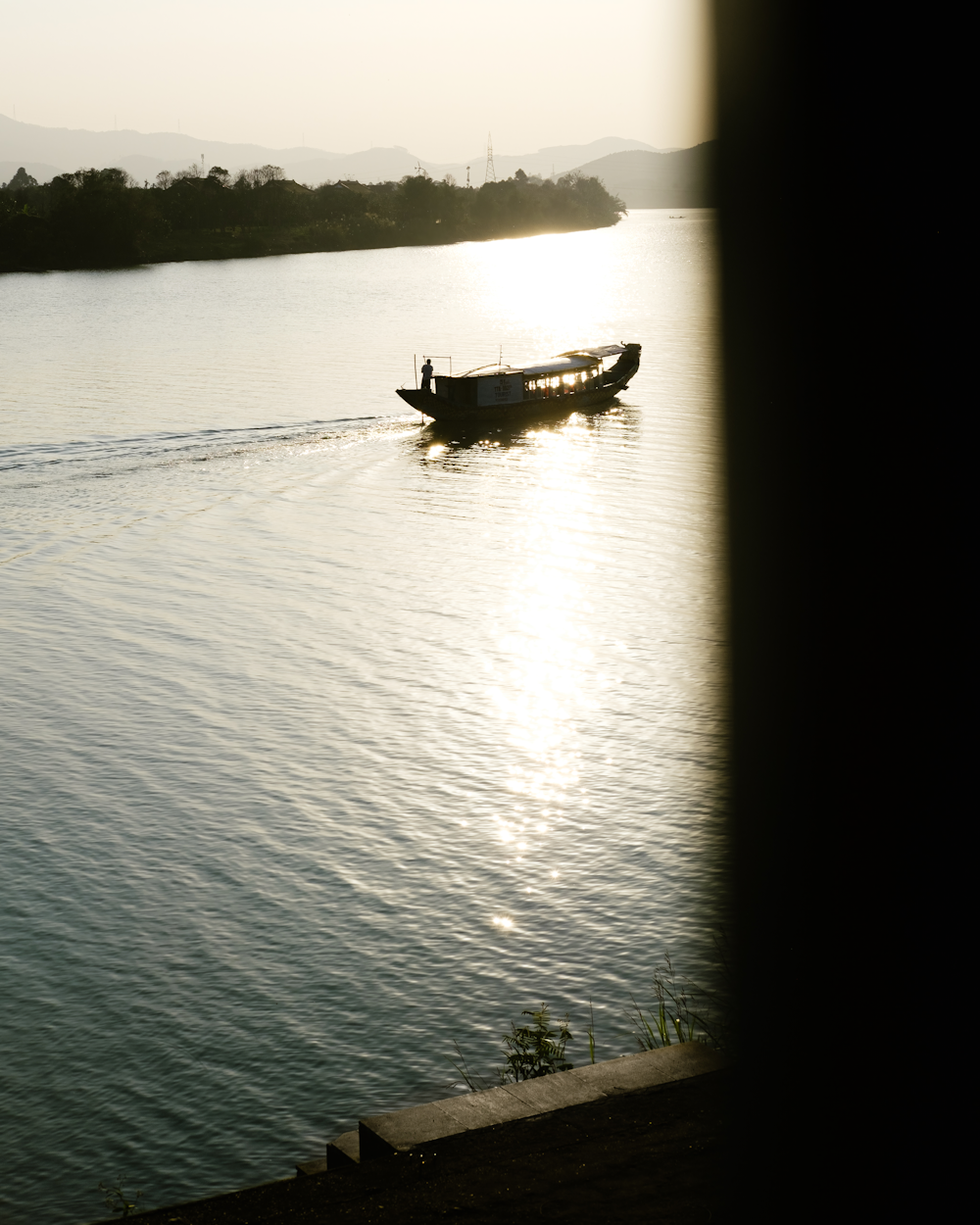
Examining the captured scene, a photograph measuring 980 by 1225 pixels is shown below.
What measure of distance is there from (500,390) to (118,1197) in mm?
51840

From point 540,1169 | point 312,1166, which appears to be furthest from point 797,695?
point 540,1169

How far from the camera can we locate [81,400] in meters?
63.8

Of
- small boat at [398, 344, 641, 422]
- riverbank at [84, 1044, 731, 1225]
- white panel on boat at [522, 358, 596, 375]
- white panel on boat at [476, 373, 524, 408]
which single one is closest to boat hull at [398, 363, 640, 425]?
small boat at [398, 344, 641, 422]

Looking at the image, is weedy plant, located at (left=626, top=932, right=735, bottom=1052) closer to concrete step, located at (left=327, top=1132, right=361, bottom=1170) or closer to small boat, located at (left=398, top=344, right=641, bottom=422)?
concrete step, located at (left=327, top=1132, right=361, bottom=1170)

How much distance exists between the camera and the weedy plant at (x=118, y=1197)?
12055 mm

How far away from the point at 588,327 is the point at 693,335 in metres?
13.7

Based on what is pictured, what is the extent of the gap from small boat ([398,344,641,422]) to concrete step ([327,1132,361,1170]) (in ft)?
164

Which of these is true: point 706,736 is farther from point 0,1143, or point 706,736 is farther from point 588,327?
point 588,327

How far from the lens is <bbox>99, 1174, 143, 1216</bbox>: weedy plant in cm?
1205

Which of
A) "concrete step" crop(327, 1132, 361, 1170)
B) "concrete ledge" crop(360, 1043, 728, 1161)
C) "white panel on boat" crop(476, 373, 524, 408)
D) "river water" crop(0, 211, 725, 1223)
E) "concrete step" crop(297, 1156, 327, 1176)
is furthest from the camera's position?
"white panel on boat" crop(476, 373, 524, 408)

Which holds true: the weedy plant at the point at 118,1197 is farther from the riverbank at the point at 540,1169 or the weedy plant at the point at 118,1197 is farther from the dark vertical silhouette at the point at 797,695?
the dark vertical silhouette at the point at 797,695

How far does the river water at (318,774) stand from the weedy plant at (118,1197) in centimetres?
15

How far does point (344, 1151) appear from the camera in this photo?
9.73m

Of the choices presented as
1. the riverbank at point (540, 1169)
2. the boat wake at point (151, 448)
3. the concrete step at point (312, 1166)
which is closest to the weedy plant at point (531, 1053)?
the concrete step at point (312, 1166)
